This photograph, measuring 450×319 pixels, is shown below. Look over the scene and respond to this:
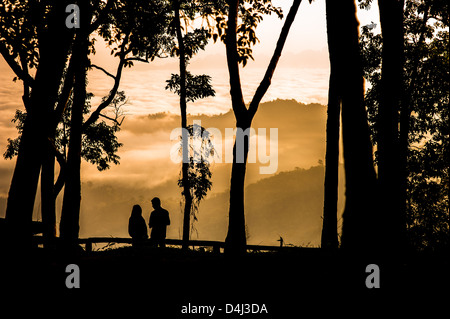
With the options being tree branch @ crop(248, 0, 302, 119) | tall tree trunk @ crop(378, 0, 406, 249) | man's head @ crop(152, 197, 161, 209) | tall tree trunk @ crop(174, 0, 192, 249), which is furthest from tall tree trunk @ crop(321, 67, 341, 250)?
tall tree trunk @ crop(174, 0, 192, 249)

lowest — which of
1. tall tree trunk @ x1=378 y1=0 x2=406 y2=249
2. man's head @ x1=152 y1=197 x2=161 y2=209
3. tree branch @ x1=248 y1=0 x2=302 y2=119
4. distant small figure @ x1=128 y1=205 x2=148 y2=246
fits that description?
distant small figure @ x1=128 y1=205 x2=148 y2=246

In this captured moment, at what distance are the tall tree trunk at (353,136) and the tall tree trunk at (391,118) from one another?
4.43 feet

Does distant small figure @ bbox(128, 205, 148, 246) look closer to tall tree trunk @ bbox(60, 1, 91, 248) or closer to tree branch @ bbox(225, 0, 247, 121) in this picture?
tall tree trunk @ bbox(60, 1, 91, 248)

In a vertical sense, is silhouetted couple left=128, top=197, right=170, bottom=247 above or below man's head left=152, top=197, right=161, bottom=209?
below

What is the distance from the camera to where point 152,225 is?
11.8 meters

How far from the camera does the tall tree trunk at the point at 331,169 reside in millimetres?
12594

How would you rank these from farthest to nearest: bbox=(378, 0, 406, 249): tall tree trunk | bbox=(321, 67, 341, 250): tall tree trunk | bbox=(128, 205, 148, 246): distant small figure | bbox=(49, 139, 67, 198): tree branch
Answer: bbox=(49, 139, 67, 198): tree branch → bbox=(321, 67, 341, 250): tall tree trunk → bbox=(128, 205, 148, 246): distant small figure → bbox=(378, 0, 406, 249): tall tree trunk

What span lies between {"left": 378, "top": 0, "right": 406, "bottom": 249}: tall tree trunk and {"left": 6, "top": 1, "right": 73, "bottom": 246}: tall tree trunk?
6435 mm

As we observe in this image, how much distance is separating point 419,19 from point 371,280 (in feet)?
60.3

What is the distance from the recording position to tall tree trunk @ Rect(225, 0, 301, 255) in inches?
442

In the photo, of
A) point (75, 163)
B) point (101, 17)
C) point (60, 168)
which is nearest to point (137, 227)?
point (75, 163)

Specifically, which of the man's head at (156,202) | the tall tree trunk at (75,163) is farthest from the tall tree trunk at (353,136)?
the tall tree trunk at (75,163)
